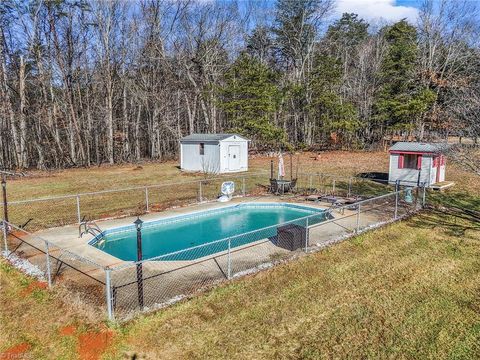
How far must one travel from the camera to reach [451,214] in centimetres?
1253

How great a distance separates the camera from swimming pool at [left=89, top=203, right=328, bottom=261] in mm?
10242

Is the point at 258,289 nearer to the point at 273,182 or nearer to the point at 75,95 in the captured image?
the point at 273,182

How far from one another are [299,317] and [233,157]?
18.3 metres

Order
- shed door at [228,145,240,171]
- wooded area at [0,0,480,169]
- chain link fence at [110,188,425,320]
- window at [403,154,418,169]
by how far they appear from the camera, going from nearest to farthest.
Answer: chain link fence at [110,188,425,320]
window at [403,154,418,169]
shed door at [228,145,240,171]
wooded area at [0,0,480,169]

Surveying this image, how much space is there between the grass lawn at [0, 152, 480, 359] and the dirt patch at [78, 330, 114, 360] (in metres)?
0.01

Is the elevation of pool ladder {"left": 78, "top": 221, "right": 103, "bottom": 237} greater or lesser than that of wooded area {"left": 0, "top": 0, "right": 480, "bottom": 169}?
lesser

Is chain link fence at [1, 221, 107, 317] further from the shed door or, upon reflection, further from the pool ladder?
the shed door

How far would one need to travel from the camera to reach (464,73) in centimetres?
3009

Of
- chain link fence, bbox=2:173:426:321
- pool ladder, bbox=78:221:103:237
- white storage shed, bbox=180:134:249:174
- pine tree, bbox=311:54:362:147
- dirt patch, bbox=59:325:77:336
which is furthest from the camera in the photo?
pine tree, bbox=311:54:362:147

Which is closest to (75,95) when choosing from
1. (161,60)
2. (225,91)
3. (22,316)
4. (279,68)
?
(161,60)

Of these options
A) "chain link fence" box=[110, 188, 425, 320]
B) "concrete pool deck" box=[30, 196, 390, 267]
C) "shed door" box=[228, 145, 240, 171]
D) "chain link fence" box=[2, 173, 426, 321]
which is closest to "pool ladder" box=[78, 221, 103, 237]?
"concrete pool deck" box=[30, 196, 390, 267]

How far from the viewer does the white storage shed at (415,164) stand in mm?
16484

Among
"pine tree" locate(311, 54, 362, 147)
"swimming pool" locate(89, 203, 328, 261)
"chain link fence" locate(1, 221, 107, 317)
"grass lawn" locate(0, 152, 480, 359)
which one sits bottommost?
"swimming pool" locate(89, 203, 328, 261)

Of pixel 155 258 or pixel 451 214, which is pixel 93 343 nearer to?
pixel 155 258
